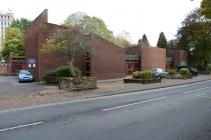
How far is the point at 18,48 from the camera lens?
71875 mm

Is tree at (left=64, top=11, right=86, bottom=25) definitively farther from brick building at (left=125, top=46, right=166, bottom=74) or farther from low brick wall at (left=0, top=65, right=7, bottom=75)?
low brick wall at (left=0, top=65, right=7, bottom=75)

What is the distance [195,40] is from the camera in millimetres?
71375

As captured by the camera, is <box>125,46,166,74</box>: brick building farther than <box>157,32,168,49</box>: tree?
No

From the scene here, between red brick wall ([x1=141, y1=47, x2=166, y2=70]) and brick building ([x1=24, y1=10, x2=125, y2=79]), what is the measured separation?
12.1 metres

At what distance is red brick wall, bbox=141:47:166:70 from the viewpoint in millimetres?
59156

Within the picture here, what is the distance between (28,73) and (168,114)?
94.9ft

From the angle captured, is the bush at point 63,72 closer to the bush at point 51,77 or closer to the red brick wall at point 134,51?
the bush at point 51,77

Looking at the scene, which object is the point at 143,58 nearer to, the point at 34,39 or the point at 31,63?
the point at 34,39

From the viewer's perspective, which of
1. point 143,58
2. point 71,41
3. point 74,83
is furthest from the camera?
point 143,58

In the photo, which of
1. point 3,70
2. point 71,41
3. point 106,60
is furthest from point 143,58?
point 71,41

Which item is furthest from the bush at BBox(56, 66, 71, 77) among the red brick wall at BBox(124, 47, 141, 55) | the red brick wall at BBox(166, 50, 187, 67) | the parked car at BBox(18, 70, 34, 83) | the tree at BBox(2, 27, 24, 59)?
the red brick wall at BBox(166, 50, 187, 67)

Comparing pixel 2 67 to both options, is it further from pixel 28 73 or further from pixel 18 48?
pixel 28 73

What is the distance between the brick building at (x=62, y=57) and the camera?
127 feet

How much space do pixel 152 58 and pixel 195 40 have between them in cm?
1494
